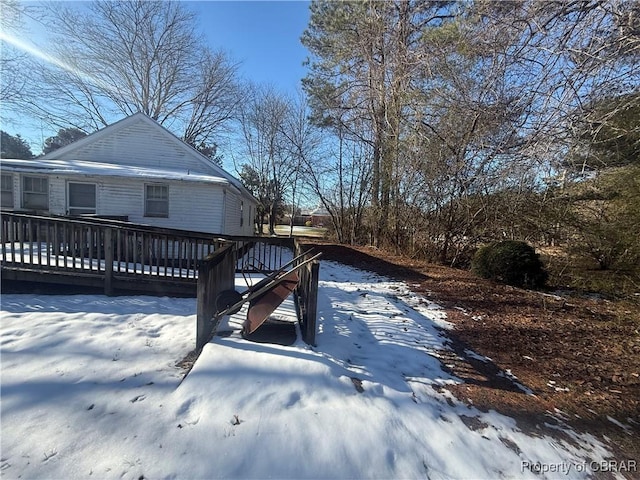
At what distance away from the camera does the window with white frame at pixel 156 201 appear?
996 centimetres

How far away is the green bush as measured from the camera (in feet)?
24.3

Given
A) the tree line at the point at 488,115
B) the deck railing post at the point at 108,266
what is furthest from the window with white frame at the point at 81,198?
the tree line at the point at 488,115

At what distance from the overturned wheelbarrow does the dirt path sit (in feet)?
7.05

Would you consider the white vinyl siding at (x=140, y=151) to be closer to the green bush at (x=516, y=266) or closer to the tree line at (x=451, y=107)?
the tree line at (x=451, y=107)

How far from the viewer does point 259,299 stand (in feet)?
12.4

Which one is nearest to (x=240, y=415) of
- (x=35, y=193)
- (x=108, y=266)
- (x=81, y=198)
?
(x=108, y=266)

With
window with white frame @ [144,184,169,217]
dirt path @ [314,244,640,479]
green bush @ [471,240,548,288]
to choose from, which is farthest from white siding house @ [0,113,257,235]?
green bush @ [471,240,548,288]

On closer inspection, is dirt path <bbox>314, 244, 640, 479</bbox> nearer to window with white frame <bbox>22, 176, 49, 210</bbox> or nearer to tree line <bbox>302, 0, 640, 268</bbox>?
tree line <bbox>302, 0, 640, 268</bbox>

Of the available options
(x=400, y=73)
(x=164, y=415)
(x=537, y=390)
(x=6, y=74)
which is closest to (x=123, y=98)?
(x=6, y=74)

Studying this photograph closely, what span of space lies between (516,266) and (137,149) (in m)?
13.7

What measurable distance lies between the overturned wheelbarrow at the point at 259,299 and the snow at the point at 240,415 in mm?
267

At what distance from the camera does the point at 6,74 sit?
50.5ft

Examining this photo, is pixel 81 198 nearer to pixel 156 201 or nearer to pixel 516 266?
pixel 156 201

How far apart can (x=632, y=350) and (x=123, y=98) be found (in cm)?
2866
